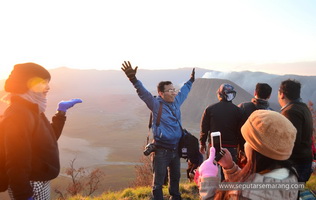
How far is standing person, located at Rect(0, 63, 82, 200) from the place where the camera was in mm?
2047

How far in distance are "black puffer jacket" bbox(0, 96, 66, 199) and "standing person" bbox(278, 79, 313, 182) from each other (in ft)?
9.58

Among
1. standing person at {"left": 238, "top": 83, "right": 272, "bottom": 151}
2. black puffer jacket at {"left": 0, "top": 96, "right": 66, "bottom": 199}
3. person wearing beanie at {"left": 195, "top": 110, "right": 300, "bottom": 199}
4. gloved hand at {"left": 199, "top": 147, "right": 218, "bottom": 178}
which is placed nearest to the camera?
person wearing beanie at {"left": 195, "top": 110, "right": 300, "bottom": 199}

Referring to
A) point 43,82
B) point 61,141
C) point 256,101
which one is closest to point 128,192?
point 256,101

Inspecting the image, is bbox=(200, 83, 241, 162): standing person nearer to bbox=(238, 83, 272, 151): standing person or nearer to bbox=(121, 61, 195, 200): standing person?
bbox=(238, 83, 272, 151): standing person

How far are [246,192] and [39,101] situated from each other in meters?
1.97

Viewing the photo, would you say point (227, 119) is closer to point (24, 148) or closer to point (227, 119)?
point (227, 119)

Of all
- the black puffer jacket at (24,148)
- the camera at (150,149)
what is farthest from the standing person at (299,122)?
the black puffer jacket at (24,148)

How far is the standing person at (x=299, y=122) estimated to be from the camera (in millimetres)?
3281

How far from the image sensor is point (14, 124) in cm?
207

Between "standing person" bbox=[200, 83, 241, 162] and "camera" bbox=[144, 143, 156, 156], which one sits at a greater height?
"standing person" bbox=[200, 83, 241, 162]

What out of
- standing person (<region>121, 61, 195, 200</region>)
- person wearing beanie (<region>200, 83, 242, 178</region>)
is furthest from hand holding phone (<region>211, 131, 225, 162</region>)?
person wearing beanie (<region>200, 83, 242, 178</region>)

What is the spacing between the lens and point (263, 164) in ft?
5.59

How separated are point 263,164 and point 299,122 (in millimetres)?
1946

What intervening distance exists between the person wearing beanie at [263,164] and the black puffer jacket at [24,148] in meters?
1.43
